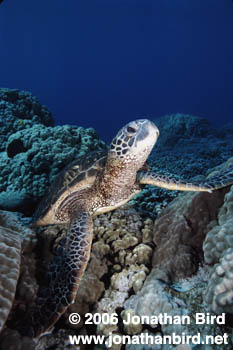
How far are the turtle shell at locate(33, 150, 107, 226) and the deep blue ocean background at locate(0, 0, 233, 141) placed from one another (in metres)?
77.8

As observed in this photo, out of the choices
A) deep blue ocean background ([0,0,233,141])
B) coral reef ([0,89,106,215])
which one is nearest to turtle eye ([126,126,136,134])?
coral reef ([0,89,106,215])

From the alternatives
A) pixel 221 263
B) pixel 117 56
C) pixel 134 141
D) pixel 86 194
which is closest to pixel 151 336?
pixel 221 263

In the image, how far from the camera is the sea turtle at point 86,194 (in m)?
1.83

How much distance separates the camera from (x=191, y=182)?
7.93ft

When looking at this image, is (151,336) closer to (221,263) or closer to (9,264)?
(221,263)

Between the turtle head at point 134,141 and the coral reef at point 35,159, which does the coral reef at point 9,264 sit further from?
the coral reef at point 35,159

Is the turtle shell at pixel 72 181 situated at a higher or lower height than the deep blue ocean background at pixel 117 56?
lower

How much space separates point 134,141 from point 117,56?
452 feet

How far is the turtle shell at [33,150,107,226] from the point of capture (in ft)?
9.73

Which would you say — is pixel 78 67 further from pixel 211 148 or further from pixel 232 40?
pixel 211 148

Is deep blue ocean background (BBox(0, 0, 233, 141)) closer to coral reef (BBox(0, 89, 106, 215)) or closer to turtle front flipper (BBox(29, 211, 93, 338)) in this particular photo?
coral reef (BBox(0, 89, 106, 215))

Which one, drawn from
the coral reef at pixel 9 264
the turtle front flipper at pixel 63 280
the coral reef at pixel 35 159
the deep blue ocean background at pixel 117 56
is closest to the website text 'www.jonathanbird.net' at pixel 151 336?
the turtle front flipper at pixel 63 280

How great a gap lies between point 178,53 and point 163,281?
139m

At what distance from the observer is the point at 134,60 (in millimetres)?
122562
